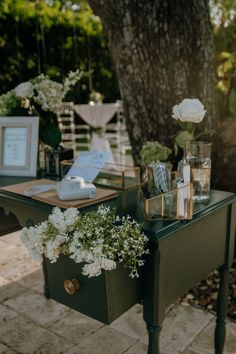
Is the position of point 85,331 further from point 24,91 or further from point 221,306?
point 24,91

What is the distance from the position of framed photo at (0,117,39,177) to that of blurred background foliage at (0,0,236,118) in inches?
168

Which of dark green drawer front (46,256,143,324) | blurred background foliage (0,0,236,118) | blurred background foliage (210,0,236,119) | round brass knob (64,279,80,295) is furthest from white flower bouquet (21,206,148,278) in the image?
blurred background foliage (0,0,236,118)

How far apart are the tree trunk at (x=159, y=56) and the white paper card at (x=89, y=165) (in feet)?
2.24

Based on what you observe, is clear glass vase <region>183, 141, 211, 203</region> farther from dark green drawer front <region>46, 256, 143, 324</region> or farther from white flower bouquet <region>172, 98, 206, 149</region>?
dark green drawer front <region>46, 256, 143, 324</region>

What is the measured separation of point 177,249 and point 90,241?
0.39 meters

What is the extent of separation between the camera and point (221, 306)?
1.80 metres

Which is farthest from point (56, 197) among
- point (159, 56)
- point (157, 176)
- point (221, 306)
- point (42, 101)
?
point (159, 56)

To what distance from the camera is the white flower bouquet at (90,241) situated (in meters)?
1.19

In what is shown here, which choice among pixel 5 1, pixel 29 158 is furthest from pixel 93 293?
pixel 5 1

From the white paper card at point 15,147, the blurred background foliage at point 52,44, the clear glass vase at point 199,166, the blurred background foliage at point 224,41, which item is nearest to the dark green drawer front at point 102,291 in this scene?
the clear glass vase at point 199,166

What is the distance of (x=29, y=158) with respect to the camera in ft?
6.97

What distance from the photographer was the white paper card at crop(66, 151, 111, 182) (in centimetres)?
186

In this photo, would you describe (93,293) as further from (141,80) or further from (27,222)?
(141,80)

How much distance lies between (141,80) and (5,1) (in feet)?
17.1
